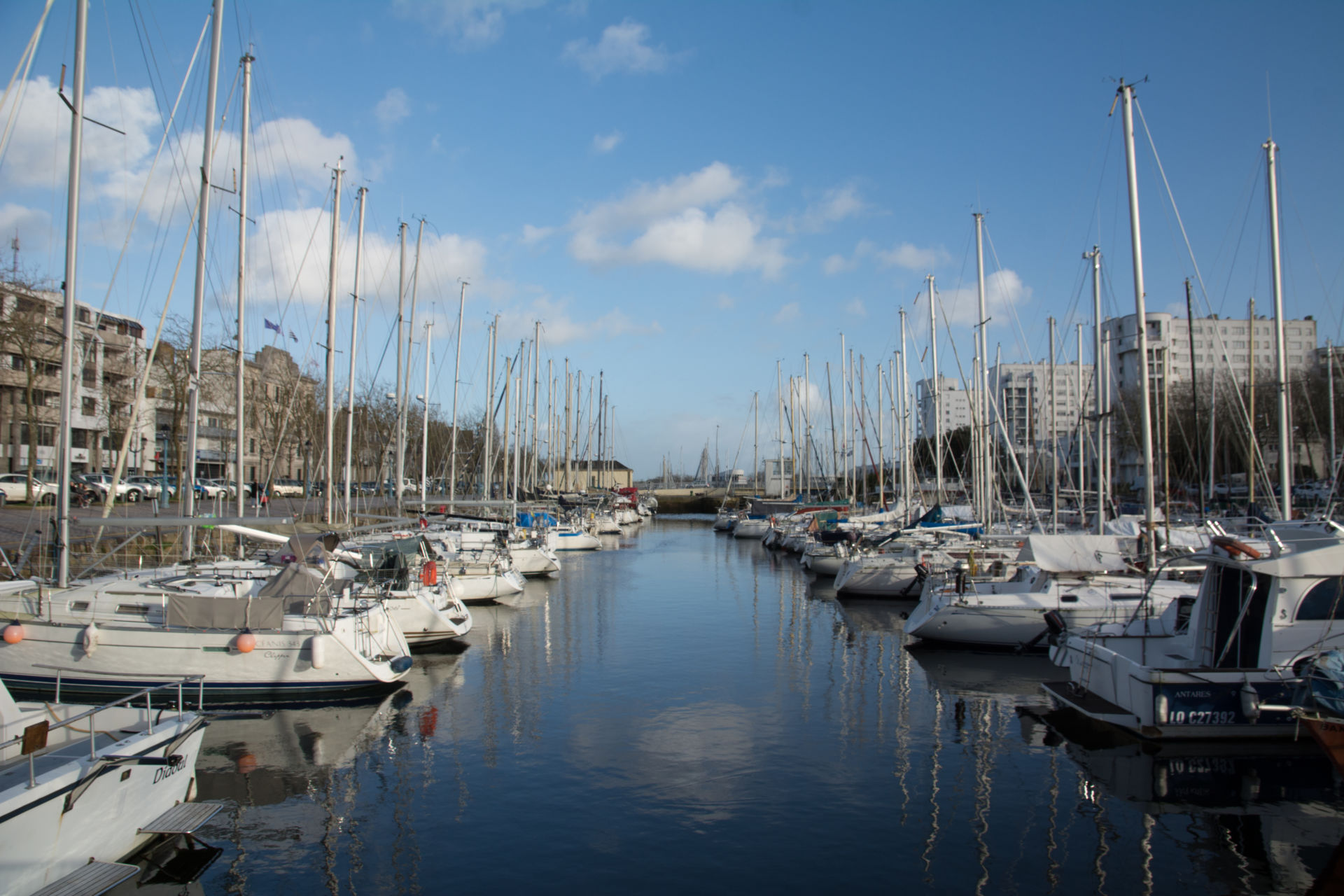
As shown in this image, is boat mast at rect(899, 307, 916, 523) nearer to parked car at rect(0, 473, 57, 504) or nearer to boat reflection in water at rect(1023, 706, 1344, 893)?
boat reflection in water at rect(1023, 706, 1344, 893)

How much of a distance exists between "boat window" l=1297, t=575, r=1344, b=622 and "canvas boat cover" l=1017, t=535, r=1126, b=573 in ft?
29.4

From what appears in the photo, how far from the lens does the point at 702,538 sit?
71125 millimetres

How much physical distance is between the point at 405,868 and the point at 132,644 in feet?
30.0

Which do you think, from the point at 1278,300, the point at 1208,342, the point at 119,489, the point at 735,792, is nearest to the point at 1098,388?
the point at 1278,300

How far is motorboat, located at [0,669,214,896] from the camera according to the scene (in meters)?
7.93

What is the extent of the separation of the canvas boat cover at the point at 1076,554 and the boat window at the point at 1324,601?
8962mm

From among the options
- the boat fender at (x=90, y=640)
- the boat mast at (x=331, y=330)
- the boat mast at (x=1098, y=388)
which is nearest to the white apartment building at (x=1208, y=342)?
the boat mast at (x=1098, y=388)

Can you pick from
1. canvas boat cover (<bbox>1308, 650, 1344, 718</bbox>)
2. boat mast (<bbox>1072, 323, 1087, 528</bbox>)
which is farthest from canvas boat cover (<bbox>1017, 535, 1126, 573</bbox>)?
boat mast (<bbox>1072, 323, 1087, 528</bbox>)

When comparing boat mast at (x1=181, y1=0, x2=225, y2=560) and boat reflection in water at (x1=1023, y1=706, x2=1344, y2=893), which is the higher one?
boat mast at (x1=181, y1=0, x2=225, y2=560)

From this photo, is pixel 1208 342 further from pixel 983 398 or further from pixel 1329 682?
pixel 1329 682

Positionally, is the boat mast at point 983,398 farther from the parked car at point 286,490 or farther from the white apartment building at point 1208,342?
the white apartment building at point 1208,342

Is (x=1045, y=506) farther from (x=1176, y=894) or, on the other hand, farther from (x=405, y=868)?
(x=405, y=868)

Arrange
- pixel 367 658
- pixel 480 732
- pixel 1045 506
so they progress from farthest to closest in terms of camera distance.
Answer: pixel 1045 506, pixel 367 658, pixel 480 732

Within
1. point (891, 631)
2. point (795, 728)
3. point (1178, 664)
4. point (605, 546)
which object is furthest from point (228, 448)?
point (1178, 664)
